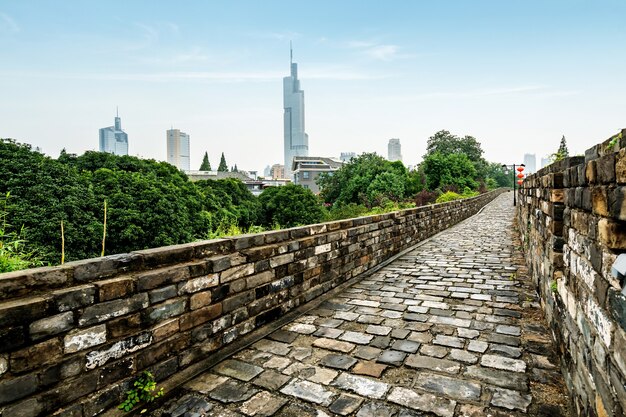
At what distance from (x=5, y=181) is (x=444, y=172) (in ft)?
113

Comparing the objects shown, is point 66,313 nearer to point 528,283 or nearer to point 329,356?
point 329,356

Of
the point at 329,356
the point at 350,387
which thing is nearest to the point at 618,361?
the point at 350,387

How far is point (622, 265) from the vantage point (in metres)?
1.35

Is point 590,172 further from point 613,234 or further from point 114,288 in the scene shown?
point 114,288

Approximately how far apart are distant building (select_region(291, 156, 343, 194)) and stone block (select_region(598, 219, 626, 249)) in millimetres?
65857

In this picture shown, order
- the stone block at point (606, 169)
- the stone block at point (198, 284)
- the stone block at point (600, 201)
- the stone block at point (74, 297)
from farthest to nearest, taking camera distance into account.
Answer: the stone block at point (198, 284) → the stone block at point (74, 297) → the stone block at point (600, 201) → the stone block at point (606, 169)

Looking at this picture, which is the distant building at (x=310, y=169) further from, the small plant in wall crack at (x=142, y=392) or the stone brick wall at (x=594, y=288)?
the small plant in wall crack at (x=142, y=392)

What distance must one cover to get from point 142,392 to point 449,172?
37055 mm

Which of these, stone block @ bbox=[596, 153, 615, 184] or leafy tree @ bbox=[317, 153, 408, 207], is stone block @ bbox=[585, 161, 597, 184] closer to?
stone block @ bbox=[596, 153, 615, 184]

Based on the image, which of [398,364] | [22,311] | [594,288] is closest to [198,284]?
[22,311]

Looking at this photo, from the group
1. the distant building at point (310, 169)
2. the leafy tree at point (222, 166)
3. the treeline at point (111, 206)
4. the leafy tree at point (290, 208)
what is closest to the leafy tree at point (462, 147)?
the distant building at point (310, 169)

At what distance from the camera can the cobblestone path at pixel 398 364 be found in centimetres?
236

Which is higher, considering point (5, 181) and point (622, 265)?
point (5, 181)

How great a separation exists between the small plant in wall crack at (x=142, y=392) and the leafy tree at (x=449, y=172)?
116 ft
